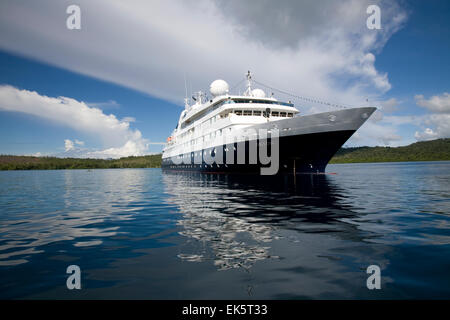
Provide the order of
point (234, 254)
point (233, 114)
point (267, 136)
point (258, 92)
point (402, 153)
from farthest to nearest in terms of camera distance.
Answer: point (402, 153) → point (258, 92) → point (233, 114) → point (267, 136) → point (234, 254)

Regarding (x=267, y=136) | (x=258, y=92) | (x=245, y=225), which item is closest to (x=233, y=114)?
(x=267, y=136)

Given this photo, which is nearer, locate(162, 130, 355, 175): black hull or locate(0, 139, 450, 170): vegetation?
locate(162, 130, 355, 175): black hull

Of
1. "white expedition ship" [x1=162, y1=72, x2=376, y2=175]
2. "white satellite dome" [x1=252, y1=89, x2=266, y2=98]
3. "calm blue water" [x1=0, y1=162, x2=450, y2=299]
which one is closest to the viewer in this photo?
"calm blue water" [x1=0, y1=162, x2=450, y2=299]

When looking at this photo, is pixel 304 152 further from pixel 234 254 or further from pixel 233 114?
pixel 234 254

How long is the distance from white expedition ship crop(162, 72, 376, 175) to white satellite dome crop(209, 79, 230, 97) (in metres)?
4.26

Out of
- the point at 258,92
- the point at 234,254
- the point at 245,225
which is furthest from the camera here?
the point at 258,92

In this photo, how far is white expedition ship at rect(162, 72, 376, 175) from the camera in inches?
832

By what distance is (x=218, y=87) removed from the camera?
41.1 m

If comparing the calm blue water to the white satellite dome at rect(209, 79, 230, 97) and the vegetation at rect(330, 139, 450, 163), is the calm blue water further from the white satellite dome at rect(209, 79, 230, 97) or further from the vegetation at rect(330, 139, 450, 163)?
the vegetation at rect(330, 139, 450, 163)

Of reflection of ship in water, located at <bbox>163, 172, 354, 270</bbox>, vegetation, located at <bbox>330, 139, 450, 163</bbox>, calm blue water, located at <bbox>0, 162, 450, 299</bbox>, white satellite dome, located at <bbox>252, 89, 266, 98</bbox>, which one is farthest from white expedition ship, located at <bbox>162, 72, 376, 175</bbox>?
vegetation, located at <bbox>330, 139, 450, 163</bbox>

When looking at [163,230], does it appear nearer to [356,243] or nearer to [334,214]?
[356,243]

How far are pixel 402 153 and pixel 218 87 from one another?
12789 centimetres

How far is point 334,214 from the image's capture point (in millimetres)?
8195

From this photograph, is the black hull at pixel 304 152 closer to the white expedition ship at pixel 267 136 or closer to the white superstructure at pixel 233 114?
the white expedition ship at pixel 267 136
